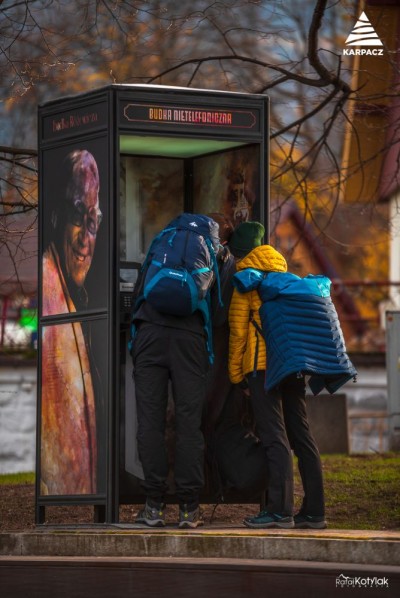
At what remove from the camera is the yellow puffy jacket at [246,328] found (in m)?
8.59

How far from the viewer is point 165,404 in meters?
8.63

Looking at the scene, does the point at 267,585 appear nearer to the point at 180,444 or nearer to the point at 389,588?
the point at 389,588

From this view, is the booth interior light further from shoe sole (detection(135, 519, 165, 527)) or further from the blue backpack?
shoe sole (detection(135, 519, 165, 527))

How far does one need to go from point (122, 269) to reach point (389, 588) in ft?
9.88

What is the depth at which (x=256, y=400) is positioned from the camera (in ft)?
28.1

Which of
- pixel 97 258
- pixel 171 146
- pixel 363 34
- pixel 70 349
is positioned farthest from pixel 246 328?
pixel 363 34

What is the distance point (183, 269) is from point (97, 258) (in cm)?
75

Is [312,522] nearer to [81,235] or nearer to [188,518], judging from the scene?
[188,518]

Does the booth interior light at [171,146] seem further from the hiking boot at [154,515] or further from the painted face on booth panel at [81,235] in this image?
the hiking boot at [154,515]

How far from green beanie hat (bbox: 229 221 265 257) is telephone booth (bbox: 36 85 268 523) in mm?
448

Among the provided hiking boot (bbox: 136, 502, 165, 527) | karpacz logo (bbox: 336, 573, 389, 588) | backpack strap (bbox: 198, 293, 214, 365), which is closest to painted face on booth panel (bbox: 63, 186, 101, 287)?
backpack strap (bbox: 198, 293, 214, 365)

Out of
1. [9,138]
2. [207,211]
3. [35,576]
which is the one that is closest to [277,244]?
[9,138]

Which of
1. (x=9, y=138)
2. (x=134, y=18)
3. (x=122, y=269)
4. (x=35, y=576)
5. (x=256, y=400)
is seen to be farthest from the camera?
(x=9, y=138)

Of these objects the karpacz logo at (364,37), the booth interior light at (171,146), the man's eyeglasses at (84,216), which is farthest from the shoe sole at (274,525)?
the karpacz logo at (364,37)
